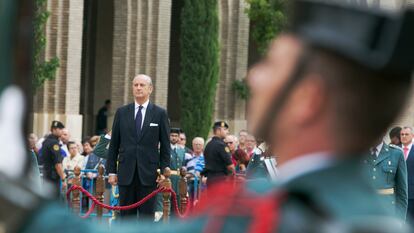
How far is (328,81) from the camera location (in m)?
2.21

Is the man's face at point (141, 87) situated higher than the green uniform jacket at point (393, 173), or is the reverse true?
the man's face at point (141, 87)

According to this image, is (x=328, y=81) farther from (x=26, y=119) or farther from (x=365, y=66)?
(x=26, y=119)

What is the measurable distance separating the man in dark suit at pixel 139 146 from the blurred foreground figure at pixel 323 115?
41.5ft

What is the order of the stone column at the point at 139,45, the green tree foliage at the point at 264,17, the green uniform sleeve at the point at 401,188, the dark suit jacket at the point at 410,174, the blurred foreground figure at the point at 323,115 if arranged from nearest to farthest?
the blurred foreground figure at the point at 323,115 < the green uniform sleeve at the point at 401,188 < the dark suit jacket at the point at 410,174 < the stone column at the point at 139,45 < the green tree foliage at the point at 264,17

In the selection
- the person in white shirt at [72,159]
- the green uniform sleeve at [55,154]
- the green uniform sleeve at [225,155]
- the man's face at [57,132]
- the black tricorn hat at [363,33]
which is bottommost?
the person in white shirt at [72,159]

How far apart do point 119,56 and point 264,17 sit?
15.2 feet

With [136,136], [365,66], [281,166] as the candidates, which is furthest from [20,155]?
[136,136]

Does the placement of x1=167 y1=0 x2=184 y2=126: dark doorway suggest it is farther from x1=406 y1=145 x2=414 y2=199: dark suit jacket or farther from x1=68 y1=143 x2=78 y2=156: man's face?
x1=406 y1=145 x2=414 y2=199: dark suit jacket

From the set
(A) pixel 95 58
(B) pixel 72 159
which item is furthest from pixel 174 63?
(B) pixel 72 159

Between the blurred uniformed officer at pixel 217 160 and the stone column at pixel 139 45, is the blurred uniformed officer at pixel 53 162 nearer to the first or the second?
the blurred uniformed officer at pixel 217 160

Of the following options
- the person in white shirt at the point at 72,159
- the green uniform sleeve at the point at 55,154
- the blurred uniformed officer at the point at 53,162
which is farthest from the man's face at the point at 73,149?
the green uniform sleeve at the point at 55,154

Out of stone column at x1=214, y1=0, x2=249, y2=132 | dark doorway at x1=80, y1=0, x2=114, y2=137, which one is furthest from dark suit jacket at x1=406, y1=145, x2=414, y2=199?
dark doorway at x1=80, y1=0, x2=114, y2=137

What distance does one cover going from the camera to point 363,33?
2.21 metres

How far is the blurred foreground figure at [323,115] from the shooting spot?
7.09 feet
